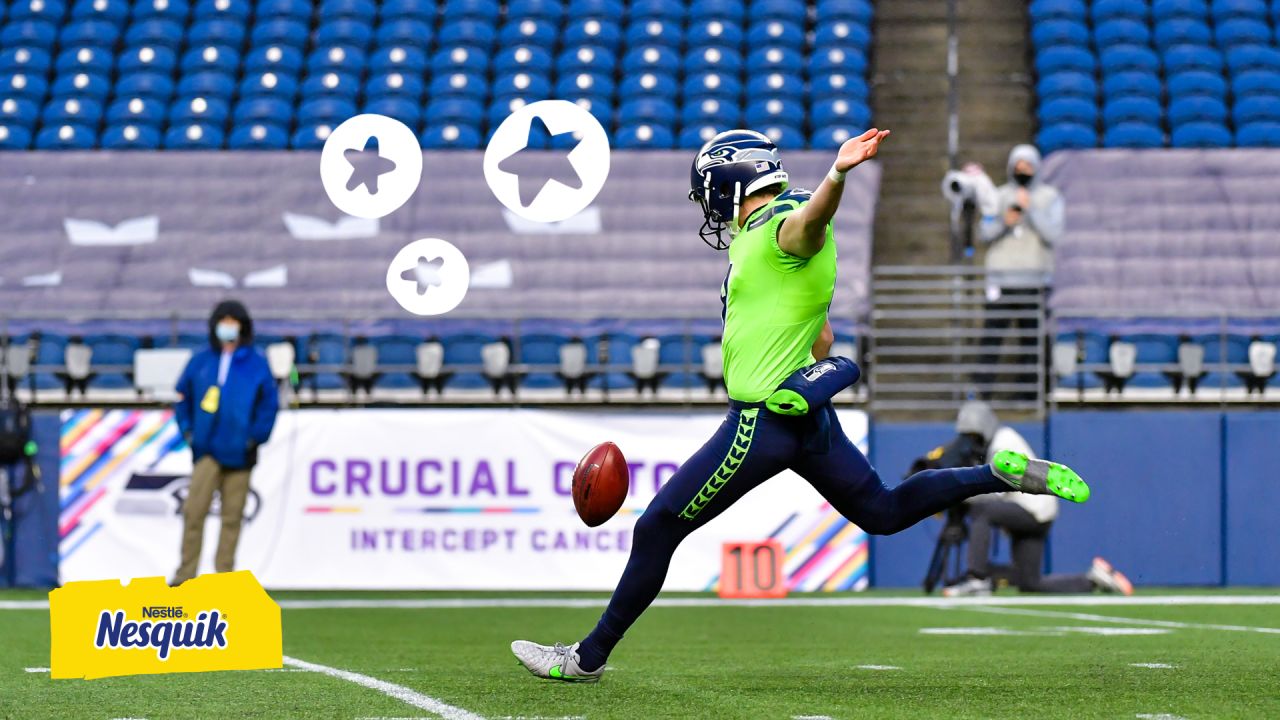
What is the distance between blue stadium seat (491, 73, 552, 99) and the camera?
1773cm

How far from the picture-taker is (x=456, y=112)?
1730 centimetres

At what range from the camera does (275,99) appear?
17.7m

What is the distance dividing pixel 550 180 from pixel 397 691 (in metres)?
11.0

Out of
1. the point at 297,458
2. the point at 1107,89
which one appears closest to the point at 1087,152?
the point at 1107,89

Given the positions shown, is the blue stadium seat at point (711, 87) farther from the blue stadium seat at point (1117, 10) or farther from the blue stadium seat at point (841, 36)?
the blue stadium seat at point (1117, 10)

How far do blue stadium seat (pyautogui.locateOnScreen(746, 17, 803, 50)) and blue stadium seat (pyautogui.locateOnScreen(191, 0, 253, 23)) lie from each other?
17.8 feet

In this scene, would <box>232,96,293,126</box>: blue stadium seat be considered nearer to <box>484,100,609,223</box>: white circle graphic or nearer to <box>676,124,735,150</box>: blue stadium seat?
<box>484,100,609,223</box>: white circle graphic

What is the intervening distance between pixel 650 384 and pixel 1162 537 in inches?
162

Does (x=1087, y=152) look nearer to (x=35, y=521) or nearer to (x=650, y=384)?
(x=650, y=384)

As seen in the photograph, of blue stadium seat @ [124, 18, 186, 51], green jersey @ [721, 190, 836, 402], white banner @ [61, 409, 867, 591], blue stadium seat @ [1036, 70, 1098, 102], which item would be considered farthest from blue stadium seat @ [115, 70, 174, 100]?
green jersey @ [721, 190, 836, 402]

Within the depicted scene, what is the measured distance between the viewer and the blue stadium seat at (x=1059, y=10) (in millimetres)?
18859

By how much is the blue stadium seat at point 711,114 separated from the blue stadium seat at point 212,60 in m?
4.73

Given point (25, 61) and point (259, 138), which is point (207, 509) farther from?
point (25, 61)

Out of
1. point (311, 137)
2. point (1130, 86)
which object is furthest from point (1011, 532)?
point (311, 137)
